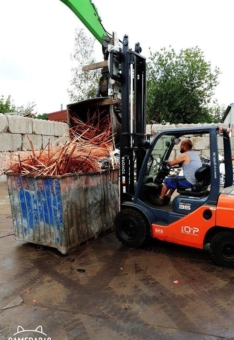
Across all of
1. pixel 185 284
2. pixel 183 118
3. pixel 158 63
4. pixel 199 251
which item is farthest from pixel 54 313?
pixel 158 63

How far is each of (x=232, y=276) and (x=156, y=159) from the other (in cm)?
199

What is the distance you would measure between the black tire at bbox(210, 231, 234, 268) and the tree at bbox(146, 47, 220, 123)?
19.2 meters

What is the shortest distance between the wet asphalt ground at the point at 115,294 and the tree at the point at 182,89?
A: 63.0 ft

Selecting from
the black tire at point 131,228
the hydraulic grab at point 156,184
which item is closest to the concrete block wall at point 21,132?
the hydraulic grab at point 156,184

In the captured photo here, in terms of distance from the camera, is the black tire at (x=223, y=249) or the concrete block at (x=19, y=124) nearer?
the black tire at (x=223, y=249)

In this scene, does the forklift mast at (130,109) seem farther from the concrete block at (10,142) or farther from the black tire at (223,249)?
the concrete block at (10,142)

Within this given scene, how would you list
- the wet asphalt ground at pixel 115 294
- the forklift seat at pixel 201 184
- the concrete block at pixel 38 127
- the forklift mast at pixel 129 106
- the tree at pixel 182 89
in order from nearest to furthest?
the wet asphalt ground at pixel 115 294 < the forklift seat at pixel 201 184 < the forklift mast at pixel 129 106 < the concrete block at pixel 38 127 < the tree at pixel 182 89

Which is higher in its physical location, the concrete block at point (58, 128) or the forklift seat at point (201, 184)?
the concrete block at point (58, 128)

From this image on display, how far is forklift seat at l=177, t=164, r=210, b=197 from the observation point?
4.01 metres

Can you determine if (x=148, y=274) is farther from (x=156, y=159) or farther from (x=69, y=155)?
(x=69, y=155)

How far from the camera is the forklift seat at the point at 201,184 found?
158 inches

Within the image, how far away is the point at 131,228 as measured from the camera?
178 inches

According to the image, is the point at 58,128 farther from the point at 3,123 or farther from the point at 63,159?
the point at 63,159

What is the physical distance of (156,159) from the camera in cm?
454
